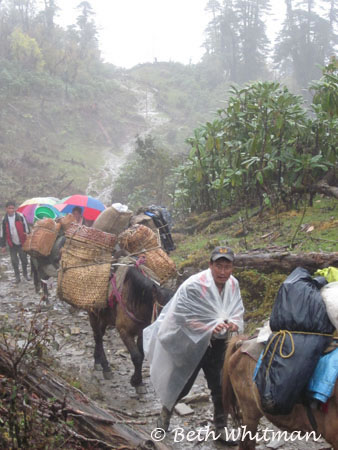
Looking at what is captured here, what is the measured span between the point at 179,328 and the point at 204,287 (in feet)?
1.42

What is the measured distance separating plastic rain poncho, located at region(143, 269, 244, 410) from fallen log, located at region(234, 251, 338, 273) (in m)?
2.04

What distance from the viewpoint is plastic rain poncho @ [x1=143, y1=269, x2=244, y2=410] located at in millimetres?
3574

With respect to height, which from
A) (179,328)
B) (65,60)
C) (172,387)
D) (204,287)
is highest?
(65,60)

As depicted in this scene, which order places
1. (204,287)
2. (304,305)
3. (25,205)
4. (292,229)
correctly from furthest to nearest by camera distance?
(25,205) < (292,229) < (204,287) < (304,305)

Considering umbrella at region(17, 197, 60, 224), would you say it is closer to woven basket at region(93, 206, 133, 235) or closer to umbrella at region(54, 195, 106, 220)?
umbrella at region(54, 195, 106, 220)

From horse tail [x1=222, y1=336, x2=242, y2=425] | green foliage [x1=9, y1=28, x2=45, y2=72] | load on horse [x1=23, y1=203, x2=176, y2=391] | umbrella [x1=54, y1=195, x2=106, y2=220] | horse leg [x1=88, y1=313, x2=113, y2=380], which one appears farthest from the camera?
green foliage [x1=9, y1=28, x2=45, y2=72]

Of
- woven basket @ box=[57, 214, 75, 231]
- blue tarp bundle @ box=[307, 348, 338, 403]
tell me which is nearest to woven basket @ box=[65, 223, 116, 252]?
woven basket @ box=[57, 214, 75, 231]

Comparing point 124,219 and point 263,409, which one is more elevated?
point 124,219

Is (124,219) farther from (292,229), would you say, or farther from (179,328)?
(292,229)

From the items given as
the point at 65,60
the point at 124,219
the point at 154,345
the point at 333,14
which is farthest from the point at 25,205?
the point at 333,14

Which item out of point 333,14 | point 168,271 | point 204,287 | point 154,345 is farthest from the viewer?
point 333,14

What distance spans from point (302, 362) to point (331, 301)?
0.41m

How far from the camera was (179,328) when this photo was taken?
364cm

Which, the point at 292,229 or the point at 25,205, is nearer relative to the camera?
the point at 292,229
